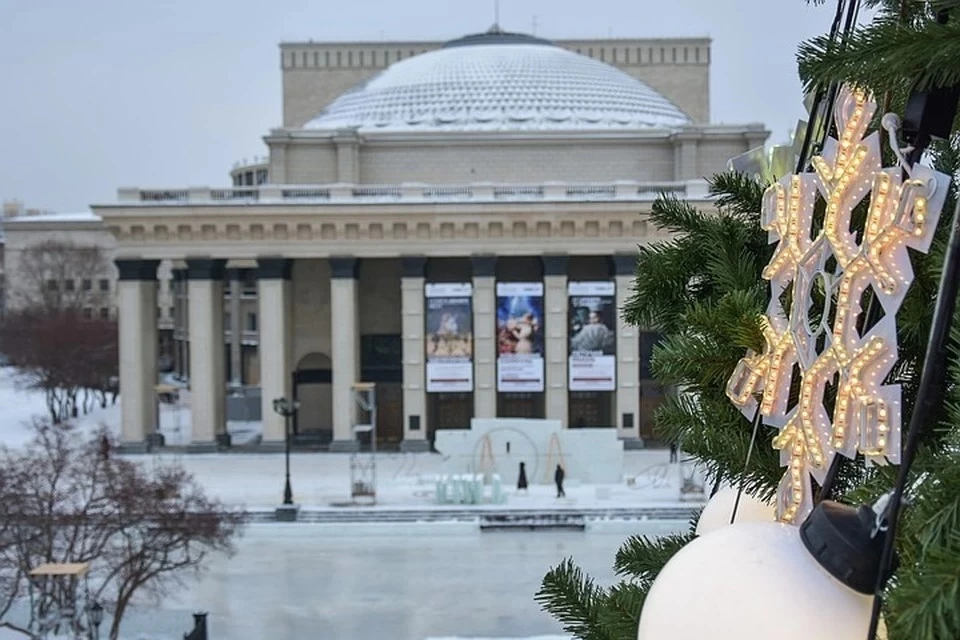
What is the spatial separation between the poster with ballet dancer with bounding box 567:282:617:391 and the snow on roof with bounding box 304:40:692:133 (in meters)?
9.93

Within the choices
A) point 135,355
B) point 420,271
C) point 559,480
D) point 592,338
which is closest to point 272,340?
point 135,355

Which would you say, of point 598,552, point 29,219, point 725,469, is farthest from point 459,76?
point 29,219

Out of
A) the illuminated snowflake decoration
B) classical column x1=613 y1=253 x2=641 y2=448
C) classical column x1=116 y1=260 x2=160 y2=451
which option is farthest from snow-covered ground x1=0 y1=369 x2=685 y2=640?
the illuminated snowflake decoration

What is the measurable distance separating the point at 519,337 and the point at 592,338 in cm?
250

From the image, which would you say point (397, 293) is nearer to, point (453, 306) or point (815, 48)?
point (453, 306)

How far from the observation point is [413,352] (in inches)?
1510

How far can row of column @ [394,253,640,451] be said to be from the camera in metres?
38.2

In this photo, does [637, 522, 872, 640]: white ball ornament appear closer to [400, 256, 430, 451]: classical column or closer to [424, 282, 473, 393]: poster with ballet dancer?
[424, 282, 473, 393]: poster with ballet dancer

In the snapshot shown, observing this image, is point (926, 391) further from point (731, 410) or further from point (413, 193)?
point (413, 193)

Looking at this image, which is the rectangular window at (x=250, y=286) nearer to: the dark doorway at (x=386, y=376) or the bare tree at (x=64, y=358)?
the bare tree at (x=64, y=358)

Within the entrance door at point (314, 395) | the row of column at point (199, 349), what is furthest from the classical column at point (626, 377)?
the entrance door at point (314, 395)

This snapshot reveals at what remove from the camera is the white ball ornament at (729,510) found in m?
2.59

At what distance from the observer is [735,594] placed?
1.52 meters

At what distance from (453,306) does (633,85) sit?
2036 cm
